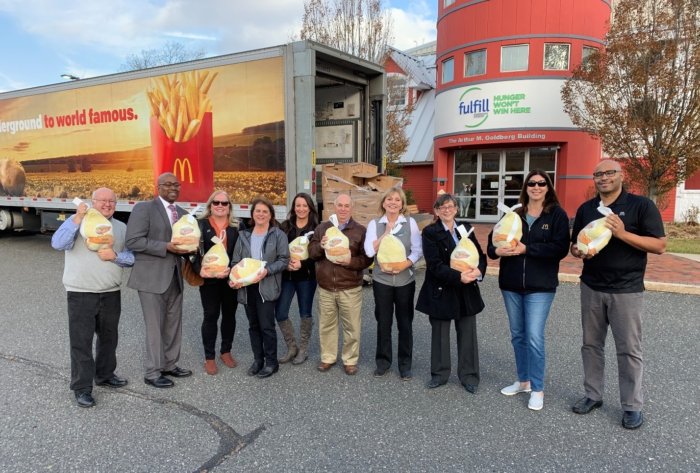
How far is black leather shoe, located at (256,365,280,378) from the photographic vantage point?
4258 mm

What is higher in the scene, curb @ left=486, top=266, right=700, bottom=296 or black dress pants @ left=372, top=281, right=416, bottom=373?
black dress pants @ left=372, top=281, right=416, bottom=373

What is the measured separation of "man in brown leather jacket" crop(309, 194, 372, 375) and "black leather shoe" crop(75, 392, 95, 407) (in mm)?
1849

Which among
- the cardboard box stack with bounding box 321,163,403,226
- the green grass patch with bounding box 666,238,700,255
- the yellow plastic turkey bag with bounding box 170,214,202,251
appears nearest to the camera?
the yellow plastic turkey bag with bounding box 170,214,202,251

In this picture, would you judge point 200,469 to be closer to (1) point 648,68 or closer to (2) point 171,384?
(2) point 171,384

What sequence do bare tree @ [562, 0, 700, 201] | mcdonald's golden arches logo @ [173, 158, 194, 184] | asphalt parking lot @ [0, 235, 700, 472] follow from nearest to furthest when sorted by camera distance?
asphalt parking lot @ [0, 235, 700, 472] → mcdonald's golden arches logo @ [173, 158, 194, 184] → bare tree @ [562, 0, 700, 201]

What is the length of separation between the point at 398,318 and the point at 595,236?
68.0 inches

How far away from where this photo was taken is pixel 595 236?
3244 millimetres

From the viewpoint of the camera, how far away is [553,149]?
15172mm

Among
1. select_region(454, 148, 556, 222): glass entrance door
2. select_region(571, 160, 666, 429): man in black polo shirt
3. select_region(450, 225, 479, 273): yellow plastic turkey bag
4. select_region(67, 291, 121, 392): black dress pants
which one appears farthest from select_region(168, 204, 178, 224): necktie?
select_region(454, 148, 556, 222): glass entrance door

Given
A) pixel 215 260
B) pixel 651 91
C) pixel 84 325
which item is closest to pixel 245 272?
pixel 215 260

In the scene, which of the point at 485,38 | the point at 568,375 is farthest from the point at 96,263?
the point at 485,38

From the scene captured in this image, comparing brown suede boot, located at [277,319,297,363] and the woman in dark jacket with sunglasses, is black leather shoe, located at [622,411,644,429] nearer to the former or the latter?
brown suede boot, located at [277,319,297,363]

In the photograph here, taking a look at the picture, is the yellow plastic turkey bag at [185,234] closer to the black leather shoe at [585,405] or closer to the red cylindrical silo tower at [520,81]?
the black leather shoe at [585,405]

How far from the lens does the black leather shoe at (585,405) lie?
3.54 m
